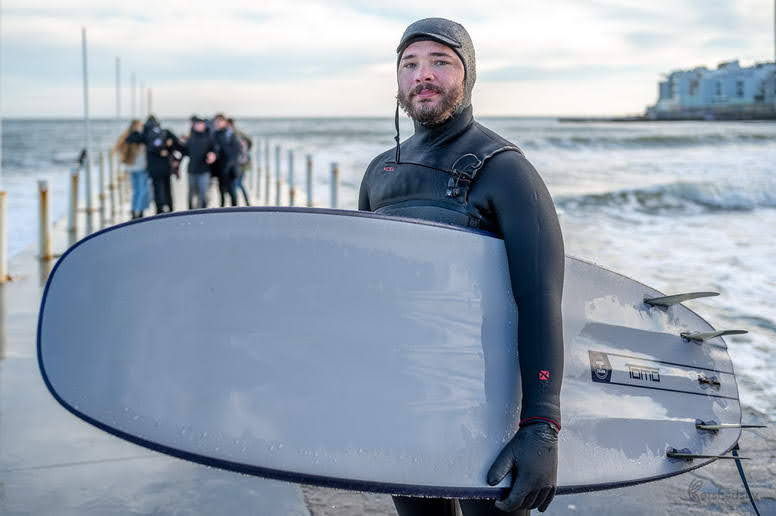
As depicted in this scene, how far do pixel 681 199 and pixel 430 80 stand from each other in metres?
17.9

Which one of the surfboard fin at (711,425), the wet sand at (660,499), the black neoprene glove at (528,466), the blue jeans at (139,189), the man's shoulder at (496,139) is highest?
the man's shoulder at (496,139)

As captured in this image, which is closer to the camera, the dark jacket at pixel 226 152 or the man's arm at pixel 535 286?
the man's arm at pixel 535 286

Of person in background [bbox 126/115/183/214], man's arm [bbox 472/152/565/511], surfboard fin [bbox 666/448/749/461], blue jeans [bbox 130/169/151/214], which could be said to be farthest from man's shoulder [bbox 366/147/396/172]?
blue jeans [bbox 130/169/151/214]

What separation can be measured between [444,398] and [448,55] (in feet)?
2.49

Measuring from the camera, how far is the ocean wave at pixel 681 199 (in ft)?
55.6

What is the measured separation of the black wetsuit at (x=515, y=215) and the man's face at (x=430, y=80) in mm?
46

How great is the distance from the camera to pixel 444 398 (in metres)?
1.67

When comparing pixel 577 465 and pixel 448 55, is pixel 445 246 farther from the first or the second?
pixel 577 465

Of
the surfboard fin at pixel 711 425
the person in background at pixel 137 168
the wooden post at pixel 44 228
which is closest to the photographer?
the surfboard fin at pixel 711 425

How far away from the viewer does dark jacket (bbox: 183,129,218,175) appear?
11461mm

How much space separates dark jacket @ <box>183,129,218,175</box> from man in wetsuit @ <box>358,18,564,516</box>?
9863 millimetres

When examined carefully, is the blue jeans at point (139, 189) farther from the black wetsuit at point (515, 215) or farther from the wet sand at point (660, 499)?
the black wetsuit at point (515, 215)

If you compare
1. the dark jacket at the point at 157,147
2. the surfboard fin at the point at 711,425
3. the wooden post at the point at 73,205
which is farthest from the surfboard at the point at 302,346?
the dark jacket at the point at 157,147

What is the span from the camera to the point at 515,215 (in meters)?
1.61
